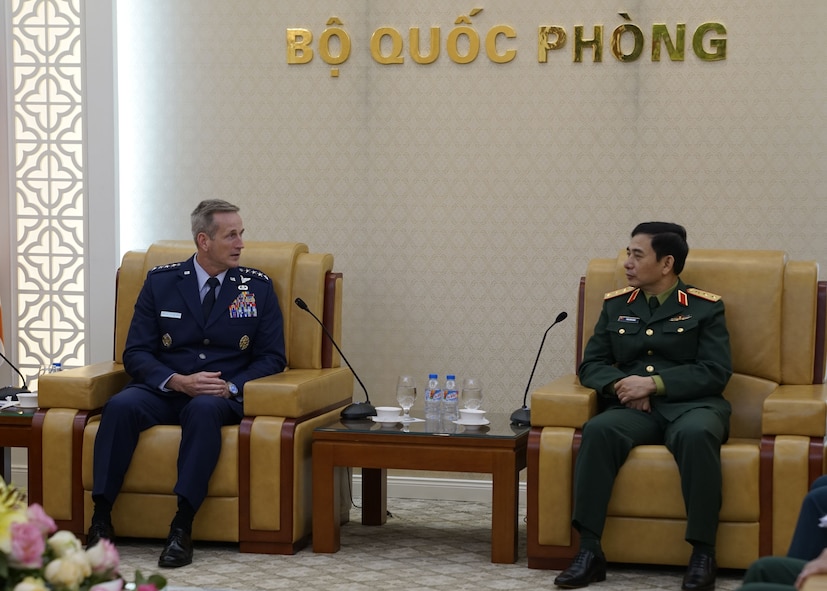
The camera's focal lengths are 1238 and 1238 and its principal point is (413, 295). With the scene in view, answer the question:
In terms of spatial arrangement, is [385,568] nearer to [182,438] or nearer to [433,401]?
[433,401]

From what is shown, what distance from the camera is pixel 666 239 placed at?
4320mm

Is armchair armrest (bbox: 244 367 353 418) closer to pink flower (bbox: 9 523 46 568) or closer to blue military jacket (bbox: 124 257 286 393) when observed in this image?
blue military jacket (bbox: 124 257 286 393)

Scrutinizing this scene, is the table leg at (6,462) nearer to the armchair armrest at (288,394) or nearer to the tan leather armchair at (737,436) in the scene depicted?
the armchair armrest at (288,394)

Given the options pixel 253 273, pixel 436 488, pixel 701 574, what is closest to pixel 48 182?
pixel 253 273

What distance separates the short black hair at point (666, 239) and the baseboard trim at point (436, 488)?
4.62ft

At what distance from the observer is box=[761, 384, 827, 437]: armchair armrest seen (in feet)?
12.9

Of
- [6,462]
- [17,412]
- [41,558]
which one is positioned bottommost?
[6,462]

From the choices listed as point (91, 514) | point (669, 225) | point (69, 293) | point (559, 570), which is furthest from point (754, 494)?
point (69, 293)

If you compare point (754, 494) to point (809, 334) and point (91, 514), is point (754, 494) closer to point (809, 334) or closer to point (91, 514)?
point (809, 334)

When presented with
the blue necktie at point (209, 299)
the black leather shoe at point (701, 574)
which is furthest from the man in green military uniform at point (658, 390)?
the blue necktie at point (209, 299)

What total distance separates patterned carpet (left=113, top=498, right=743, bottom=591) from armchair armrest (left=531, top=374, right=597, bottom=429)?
51cm

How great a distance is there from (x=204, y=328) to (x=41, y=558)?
272cm

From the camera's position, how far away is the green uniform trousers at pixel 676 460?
389 cm

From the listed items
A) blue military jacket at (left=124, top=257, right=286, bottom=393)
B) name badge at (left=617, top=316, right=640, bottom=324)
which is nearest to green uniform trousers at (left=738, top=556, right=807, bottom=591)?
name badge at (left=617, top=316, right=640, bottom=324)
